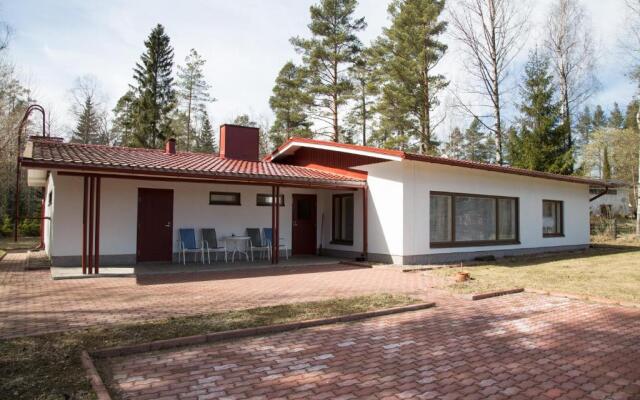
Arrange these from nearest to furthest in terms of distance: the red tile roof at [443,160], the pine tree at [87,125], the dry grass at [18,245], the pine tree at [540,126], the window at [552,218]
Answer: the red tile roof at [443,160] → the window at [552,218] → the dry grass at [18,245] → the pine tree at [540,126] → the pine tree at [87,125]

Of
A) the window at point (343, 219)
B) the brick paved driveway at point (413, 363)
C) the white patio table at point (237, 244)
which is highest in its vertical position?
the window at point (343, 219)

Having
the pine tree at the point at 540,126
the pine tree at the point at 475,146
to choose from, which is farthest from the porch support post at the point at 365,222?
the pine tree at the point at 475,146

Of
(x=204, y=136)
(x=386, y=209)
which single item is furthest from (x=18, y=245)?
(x=204, y=136)

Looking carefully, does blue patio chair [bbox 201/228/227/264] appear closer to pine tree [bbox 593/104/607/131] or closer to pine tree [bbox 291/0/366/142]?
pine tree [bbox 291/0/366/142]

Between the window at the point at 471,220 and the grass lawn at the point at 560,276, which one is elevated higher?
the window at the point at 471,220

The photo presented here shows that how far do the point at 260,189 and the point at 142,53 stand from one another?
20241mm

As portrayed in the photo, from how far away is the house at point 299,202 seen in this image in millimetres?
10445

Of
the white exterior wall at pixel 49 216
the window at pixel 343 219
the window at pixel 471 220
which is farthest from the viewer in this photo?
the window at pixel 343 219

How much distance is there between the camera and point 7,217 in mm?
26156

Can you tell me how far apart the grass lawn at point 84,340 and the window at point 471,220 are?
5971 millimetres

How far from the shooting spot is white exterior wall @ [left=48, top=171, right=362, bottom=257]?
34.9 ft

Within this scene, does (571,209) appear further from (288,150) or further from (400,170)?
(288,150)

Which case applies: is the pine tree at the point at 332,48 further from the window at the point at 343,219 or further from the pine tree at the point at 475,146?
the pine tree at the point at 475,146

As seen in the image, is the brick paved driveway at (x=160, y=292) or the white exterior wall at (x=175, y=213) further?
the white exterior wall at (x=175, y=213)
